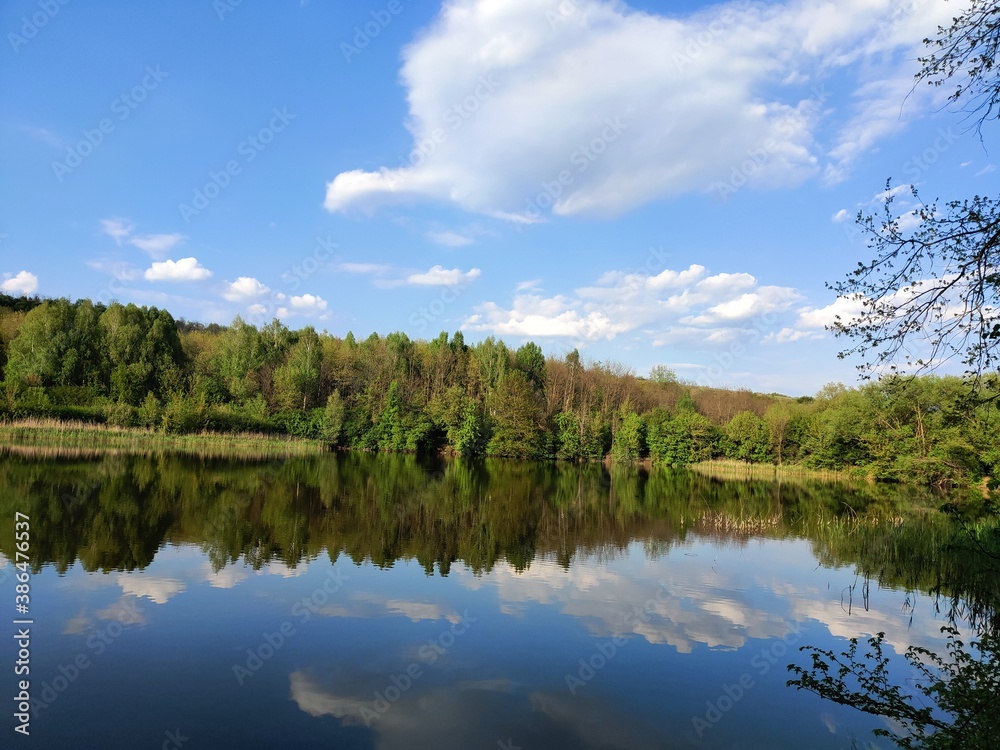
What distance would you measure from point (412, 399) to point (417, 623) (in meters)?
46.4

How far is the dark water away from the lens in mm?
5758

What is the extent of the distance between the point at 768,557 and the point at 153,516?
15.2m

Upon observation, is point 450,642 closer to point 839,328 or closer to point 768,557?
point 839,328

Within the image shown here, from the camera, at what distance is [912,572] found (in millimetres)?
13164

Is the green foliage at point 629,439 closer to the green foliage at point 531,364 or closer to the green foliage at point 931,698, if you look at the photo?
the green foliage at point 531,364

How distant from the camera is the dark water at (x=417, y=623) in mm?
5758

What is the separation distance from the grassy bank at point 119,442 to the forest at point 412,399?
1.62m

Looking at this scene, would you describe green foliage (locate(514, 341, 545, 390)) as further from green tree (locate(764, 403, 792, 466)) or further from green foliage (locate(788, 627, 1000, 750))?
green foliage (locate(788, 627, 1000, 750))

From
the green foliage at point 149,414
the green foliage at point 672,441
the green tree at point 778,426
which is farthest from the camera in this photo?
the green foliage at point 672,441

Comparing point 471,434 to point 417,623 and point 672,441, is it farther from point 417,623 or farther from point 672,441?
point 417,623

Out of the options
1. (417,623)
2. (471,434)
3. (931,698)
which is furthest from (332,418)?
(931,698)

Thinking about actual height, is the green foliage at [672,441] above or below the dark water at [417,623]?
above

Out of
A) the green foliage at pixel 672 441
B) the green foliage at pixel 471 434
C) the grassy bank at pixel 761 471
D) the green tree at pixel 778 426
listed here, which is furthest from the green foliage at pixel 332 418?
the green tree at pixel 778 426

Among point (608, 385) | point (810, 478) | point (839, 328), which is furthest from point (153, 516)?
point (608, 385)
